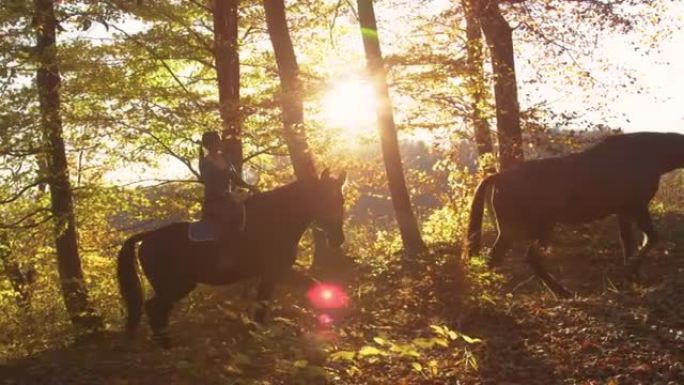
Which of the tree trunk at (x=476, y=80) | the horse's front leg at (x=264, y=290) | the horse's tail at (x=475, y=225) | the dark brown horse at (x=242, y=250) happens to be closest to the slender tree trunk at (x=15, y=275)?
the dark brown horse at (x=242, y=250)

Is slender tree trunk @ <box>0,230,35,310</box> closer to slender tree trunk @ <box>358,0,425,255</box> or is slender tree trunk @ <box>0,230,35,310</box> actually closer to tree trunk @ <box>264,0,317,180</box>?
tree trunk @ <box>264,0,317,180</box>

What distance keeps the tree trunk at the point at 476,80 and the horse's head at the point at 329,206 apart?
7.11m

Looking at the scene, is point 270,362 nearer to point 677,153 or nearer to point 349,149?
point 677,153

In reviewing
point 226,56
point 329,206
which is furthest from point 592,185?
point 226,56

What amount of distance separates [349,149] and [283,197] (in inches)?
410

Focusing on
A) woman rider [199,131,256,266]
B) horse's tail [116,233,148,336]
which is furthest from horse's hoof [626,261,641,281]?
horse's tail [116,233,148,336]

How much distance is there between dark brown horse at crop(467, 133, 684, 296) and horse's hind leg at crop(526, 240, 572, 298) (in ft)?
1.08

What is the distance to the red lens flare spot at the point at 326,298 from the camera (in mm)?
11984

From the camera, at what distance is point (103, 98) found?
16.6m

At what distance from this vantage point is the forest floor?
23.0 ft

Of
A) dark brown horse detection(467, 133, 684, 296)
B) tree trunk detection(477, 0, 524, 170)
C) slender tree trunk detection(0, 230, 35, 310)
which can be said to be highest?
tree trunk detection(477, 0, 524, 170)

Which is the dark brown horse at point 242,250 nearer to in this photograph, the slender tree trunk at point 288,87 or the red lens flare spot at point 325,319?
the red lens flare spot at point 325,319

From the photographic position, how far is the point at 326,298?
12.3 metres

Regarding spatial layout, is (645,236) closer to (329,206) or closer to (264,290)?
(329,206)
